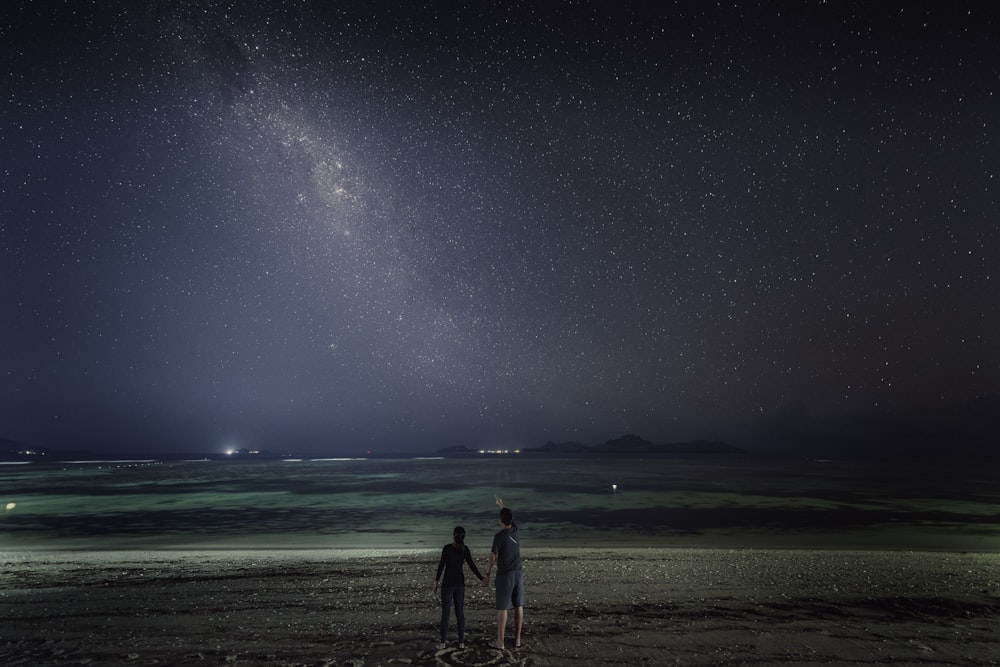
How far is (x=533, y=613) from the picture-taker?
11461mm

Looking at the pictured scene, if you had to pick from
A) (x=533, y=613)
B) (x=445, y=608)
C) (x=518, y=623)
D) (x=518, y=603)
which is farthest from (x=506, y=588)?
(x=533, y=613)

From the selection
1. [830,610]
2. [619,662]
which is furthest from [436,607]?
[830,610]

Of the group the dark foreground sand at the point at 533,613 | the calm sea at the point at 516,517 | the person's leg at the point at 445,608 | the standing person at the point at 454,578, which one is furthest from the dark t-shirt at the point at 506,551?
the calm sea at the point at 516,517

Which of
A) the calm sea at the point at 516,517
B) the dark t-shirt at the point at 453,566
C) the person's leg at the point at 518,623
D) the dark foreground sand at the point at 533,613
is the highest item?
the dark t-shirt at the point at 453,566

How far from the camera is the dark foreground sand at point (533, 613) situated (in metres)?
9.23

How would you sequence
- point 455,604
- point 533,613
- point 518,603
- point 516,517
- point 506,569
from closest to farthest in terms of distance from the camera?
point 506,569
point 455,604
point 518,603
point 533,613
point 516,517

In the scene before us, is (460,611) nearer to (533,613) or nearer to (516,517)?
(533,613)

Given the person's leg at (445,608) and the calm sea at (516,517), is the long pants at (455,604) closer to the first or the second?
the person's leg at (445,608)

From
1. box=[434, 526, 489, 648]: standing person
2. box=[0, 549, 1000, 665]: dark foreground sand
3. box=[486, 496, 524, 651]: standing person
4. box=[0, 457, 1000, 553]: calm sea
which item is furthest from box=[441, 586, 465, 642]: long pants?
box=[0, 457, 1000, 553]: calm sea

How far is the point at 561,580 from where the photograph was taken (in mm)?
14656

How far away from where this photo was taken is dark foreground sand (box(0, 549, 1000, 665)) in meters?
9.23

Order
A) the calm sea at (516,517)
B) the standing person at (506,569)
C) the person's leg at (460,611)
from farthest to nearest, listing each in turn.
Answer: the calm sea at (516,517) → the person's leg at (460,611) → the standing person at (506,569)

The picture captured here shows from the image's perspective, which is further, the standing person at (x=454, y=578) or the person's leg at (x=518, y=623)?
the person's leg at (x=518, y=623)

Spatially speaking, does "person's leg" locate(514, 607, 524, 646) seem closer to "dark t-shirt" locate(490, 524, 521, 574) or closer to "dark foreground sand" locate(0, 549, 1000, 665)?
"dark foreground sand" locate(0, 549, 1000, 665)
